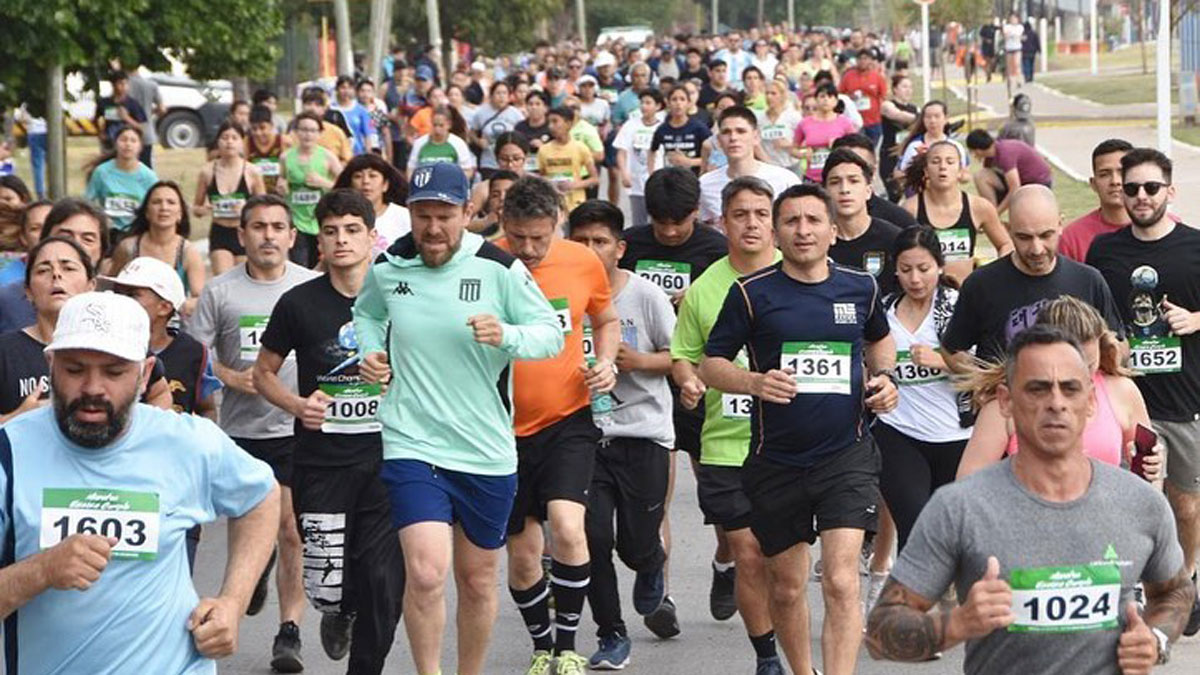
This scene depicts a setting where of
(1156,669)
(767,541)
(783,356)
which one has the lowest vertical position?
(1156,669)

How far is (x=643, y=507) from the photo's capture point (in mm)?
9875

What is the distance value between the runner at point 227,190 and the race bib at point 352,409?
726cm

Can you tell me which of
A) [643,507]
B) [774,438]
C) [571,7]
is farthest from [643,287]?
[571,7]

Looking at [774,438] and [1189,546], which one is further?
[1189,546]

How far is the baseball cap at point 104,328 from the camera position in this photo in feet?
17.4

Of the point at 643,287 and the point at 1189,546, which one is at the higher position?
the point at 643,287

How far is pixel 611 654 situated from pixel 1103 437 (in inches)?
129

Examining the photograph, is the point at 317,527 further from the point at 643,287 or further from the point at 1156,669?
the point at 1156,669

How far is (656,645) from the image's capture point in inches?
396

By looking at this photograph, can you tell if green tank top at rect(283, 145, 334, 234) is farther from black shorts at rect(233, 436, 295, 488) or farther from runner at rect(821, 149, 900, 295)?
black shorts at rect(233, 436, 295, 488)

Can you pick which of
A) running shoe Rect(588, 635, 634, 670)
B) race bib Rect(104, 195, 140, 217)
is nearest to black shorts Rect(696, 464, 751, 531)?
running shoe Rect(588, 635, 634, 670)

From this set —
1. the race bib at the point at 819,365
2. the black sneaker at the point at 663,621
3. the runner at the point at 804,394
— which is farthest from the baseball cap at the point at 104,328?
the black sneaker at the point at 663,621

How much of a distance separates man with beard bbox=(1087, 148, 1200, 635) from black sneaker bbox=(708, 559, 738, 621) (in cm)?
192

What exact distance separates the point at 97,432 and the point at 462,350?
3080mm
